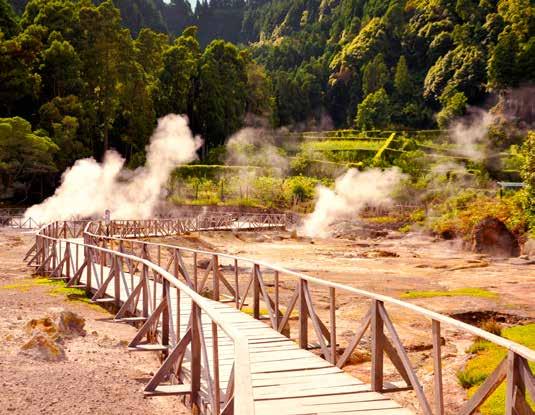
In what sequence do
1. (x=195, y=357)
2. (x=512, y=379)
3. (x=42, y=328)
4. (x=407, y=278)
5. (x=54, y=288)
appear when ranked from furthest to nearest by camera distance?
(x=407, y=278)
(x=54, y=288)
(x=42, y=328)
(x=195, y=357)
(x=512, y=379)

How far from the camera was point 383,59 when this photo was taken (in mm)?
131500

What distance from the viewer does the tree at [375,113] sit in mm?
110312

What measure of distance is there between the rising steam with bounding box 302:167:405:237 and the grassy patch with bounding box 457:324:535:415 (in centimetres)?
3760

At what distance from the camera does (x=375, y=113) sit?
110375mm

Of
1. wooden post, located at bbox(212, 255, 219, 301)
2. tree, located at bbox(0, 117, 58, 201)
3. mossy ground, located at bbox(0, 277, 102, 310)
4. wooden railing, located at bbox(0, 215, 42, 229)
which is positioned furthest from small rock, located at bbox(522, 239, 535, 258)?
tree, located at bbox(0, 117, 58, 201)

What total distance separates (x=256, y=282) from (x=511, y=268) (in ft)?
73.4

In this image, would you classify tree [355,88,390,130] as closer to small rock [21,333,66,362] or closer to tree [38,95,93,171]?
tree [38,95,93,171]

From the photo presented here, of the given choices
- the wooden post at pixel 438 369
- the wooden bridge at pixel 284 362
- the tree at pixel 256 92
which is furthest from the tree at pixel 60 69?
the wooden post at pixel 438 369

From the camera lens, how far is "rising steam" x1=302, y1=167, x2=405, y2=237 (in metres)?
54.7

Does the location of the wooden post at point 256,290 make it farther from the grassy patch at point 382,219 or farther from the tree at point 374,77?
the tree at point 374,77

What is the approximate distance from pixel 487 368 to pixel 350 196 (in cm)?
5169

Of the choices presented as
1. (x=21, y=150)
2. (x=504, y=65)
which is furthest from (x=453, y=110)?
(x=21, y=150)

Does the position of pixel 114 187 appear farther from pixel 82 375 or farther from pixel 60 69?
pixel 82 375

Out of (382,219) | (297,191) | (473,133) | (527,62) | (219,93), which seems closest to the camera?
(382,219)
